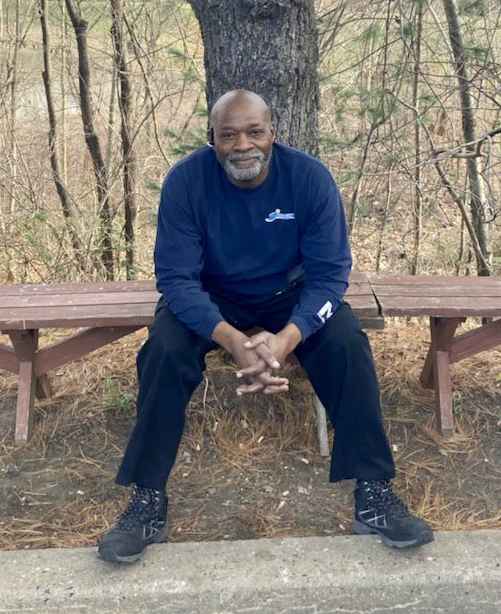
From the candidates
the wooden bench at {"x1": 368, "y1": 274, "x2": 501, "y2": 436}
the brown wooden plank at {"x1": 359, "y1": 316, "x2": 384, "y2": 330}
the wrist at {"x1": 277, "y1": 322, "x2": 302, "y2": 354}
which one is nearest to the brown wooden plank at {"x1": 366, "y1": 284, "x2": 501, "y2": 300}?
the wooden bench at {"x1": 368, "y1": 274, "x2": 501, "y2": 436}

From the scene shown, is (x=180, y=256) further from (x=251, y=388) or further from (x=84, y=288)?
(x=84, y=288)

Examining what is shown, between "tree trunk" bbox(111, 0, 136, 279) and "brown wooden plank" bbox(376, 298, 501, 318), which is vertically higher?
"tree trunk" bbox(111, 0, 136, 279)

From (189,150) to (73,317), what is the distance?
1860 millimetres

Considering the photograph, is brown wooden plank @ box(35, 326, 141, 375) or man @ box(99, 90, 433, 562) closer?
man @ box(99, 90, 433, 562)

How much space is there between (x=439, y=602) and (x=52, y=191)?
5.59 meters

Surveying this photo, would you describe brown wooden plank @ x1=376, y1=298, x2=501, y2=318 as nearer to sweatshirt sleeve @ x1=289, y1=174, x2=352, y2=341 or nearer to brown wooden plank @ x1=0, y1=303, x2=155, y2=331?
sweatshirt sleeve @ x1=289, y1=174, x2=352, y2=341

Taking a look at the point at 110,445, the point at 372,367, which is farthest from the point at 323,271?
the point at 110,445

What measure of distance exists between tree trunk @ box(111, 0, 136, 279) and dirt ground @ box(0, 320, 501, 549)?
2535mm

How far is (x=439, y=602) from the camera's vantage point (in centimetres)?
233

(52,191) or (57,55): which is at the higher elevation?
(57,55)

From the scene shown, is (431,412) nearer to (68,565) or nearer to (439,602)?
(439,602)

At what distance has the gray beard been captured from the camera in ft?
8.98

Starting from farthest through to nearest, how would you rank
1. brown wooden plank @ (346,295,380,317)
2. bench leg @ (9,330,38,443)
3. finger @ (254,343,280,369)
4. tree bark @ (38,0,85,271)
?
1. tree bark @ (38,0,85,271)
2. bench leg @ (9,330,38,443)
3. brown wooden plank @ (346,295,380,317)
4. finger @ (254,343,280,369)

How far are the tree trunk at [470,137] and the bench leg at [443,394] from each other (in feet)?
6.93
